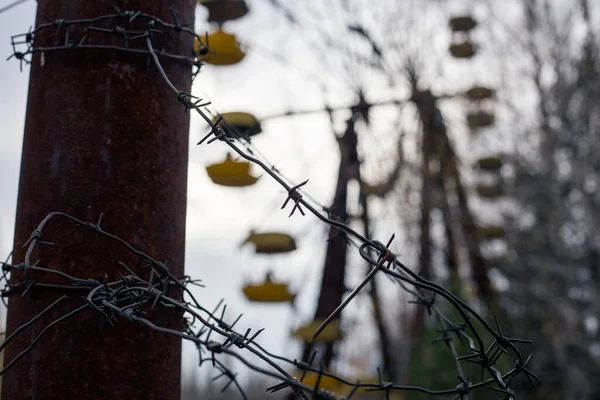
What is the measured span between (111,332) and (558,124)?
11.3 meters

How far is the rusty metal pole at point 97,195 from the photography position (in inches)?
47.8

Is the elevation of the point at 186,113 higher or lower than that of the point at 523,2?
lower

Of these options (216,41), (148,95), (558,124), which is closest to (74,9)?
(148,95)

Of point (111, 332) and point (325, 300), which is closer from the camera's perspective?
point (111, 332)

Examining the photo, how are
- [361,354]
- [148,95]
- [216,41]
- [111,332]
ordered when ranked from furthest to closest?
[361,354]
[216,41]
[148,95]
[111,332]

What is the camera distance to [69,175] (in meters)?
1.27

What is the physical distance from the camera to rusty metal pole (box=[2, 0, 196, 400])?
3.98 ft

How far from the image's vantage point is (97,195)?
1265mm

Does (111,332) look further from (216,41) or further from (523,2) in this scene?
(523,2)

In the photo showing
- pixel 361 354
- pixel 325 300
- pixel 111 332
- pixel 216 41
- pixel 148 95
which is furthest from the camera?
pixel 361 354

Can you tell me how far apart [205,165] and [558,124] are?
30.9 feet

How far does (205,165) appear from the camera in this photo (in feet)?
11.0

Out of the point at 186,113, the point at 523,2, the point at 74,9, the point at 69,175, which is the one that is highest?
the point at 523,2

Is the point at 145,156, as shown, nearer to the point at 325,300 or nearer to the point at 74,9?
the point at 74,9
